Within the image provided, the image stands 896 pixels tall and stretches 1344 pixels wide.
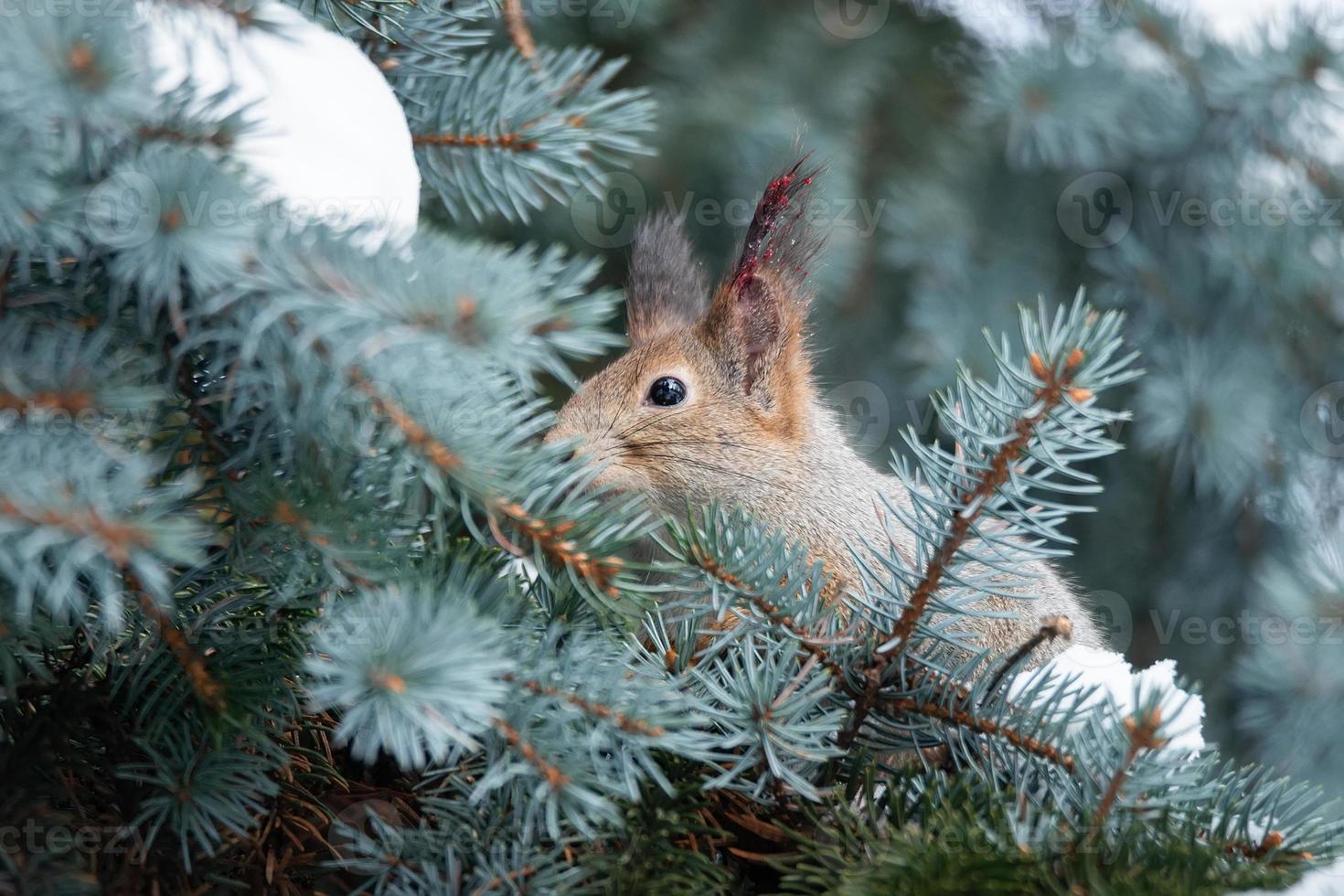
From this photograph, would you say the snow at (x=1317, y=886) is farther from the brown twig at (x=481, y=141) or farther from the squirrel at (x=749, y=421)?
the brown twig at (x=481, y=141)

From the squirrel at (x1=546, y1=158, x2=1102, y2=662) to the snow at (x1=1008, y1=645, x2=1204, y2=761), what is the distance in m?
0.28

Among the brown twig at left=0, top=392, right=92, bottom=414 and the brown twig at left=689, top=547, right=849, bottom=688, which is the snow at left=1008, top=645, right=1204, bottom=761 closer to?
the brown twig at left=689, top=547, right=849, bottom=688

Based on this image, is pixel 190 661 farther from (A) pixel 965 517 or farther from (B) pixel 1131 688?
(B) pixel 1131 688

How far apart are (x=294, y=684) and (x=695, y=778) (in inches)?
9.0

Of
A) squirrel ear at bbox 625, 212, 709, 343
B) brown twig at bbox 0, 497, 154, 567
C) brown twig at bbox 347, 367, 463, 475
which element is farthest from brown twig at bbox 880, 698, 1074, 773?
squirrel ear at bbox 625, 212, 709, 343

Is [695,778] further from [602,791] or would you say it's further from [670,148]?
[670,148]

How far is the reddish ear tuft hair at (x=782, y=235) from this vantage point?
97 cm

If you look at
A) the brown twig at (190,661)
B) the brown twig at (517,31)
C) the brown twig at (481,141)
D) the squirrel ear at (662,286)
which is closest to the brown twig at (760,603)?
the brown twig at (190,661)

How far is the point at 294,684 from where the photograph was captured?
639 millimetres

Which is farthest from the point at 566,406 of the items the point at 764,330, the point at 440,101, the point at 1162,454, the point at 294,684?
the point at 1162,454

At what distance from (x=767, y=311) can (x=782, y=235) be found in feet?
0.40

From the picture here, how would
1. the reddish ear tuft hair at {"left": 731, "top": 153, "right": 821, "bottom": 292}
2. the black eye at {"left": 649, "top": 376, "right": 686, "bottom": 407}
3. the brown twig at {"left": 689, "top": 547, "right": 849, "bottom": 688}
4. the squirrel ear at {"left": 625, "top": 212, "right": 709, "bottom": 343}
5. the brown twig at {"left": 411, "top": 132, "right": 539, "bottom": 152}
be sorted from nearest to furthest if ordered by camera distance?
the brown twig at {"left": 689, "top": 547, "right": 849, "bottom": 688} < the brown twig at {"left": 411, "top": 132, "right": 539, "bottom": 152} < the reddish ear tuft hair at {"left": 731, "top": 153, "right": 821, "bottom": 292} < the black eye at {"left": 649, "top": 376, "right": 686, "bottom": 407} < the squirrel ear at {"left": 625, "top": 212, "right": 709, "bottom": 343}

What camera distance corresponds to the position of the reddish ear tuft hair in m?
0.97

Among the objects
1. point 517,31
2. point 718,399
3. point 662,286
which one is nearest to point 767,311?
point 718,399
